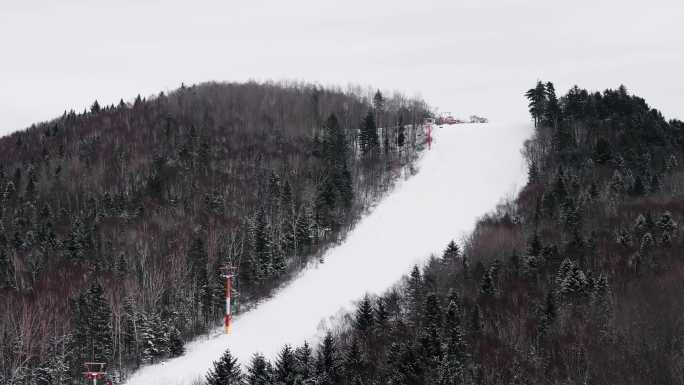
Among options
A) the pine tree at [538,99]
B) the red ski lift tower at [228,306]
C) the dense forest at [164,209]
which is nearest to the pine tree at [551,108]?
the pine tree at [538,99]

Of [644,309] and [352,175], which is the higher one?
[352,175]

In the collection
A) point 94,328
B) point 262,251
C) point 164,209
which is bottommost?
point 94,328

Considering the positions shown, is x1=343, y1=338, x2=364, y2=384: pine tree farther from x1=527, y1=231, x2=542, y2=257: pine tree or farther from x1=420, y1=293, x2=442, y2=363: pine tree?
x1=527, y1=231, x2=542, y2=257: pine tree

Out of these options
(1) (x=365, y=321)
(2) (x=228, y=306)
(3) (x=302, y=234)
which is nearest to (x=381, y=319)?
(1) (x=365, y=321)

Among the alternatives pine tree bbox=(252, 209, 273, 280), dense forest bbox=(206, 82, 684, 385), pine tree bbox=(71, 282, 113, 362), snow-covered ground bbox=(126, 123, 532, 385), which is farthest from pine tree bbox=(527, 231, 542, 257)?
pine tree bbox=(71, 282, 113, 362)

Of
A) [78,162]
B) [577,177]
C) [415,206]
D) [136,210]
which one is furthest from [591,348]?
[78,162]

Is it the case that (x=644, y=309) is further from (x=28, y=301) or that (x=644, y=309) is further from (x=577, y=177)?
(x=28, y=301)

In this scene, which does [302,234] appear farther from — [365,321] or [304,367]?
[304,367]
